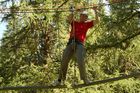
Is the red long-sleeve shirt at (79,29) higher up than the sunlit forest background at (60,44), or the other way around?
the red long-sleeve shirt at (79,29)

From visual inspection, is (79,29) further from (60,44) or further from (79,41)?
(60,44)

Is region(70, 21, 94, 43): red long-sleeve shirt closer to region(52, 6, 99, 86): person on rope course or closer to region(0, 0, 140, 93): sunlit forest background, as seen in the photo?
region(52, 6, 99, 86): person on rope course

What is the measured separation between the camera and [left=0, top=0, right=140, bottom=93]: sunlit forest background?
13.4 metres

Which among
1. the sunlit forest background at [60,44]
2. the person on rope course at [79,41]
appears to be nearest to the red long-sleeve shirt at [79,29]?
the person on rope course at [79,41]

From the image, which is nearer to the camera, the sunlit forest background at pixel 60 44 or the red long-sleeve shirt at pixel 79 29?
the red long-sleeve shirt at pixel 79 29

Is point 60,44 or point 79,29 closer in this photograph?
point 79,29

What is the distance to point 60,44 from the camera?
1555 cm

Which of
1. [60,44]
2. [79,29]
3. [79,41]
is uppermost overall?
[79,29]

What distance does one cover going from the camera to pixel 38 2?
49.4ft

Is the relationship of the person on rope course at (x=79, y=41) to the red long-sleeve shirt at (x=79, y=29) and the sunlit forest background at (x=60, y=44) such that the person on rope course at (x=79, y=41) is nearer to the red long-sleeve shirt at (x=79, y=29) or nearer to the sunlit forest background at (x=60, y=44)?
the red long-sleeve shirt at (x=79, y=29)

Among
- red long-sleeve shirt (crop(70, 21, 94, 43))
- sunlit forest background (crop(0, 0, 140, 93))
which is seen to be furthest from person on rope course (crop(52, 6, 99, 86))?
sunlit forest background (crop(0, 0, 140, 93))

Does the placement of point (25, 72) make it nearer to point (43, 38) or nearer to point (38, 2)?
point (43, 38)

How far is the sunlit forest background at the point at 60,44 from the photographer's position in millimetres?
13375

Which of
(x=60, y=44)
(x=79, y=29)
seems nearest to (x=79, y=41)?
(x=79, y=29)
